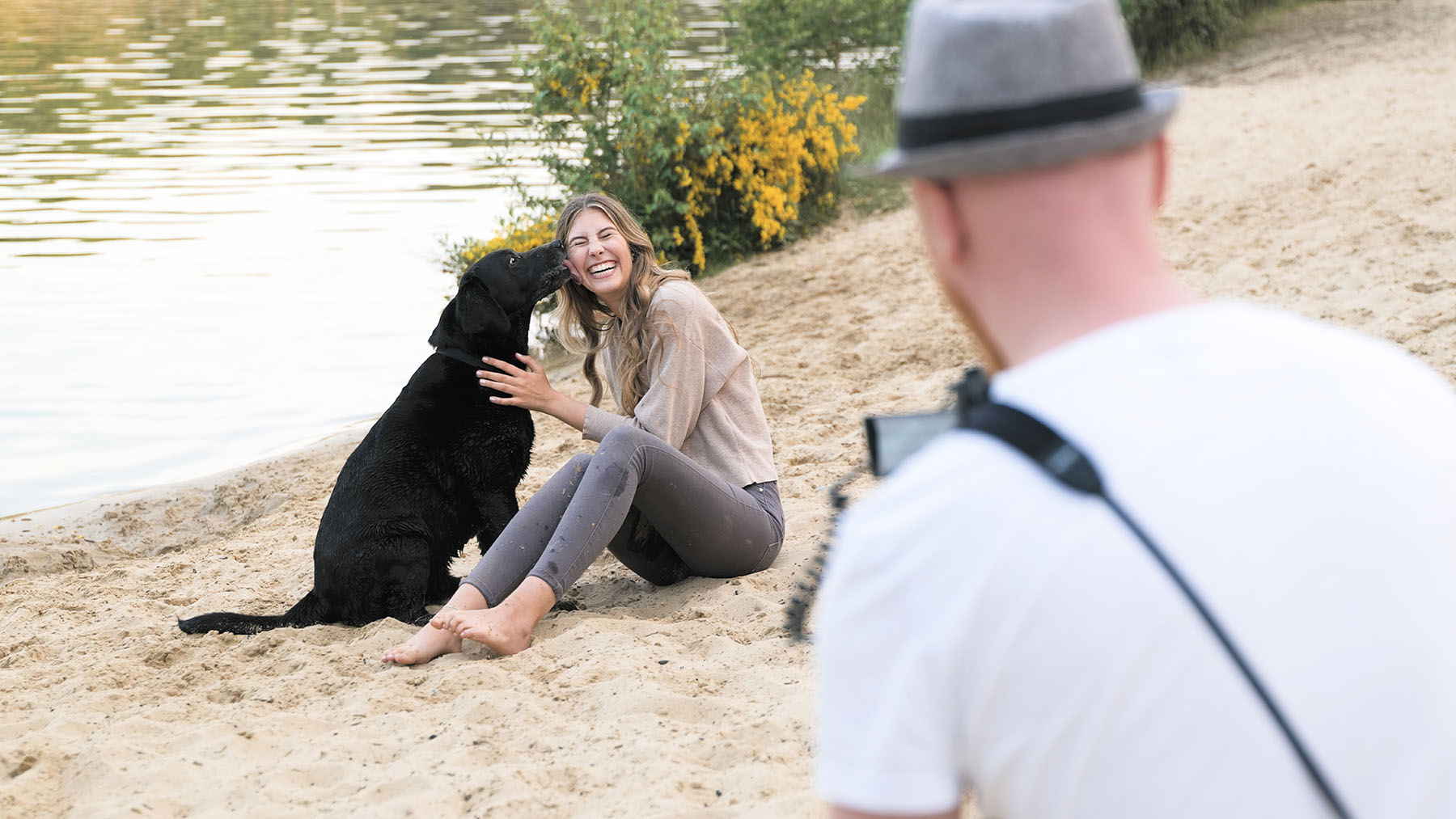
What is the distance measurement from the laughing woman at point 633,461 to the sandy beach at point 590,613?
0.15 meters

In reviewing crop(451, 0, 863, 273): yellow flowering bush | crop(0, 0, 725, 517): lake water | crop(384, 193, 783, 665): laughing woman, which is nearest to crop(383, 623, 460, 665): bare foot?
crop(384, 193, 783, 665): laughing woman

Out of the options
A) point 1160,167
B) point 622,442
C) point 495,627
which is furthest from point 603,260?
point 1160,167

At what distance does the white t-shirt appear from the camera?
3.17 feet

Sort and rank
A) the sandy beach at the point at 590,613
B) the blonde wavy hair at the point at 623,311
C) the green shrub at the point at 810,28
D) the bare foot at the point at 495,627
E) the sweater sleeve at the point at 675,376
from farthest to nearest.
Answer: the green shrub at the point at 810,28, the blonde wavy hair at the point at 623,311, the sweater sleeve at the point at 675,376, the bare foot at the point at 495,627, the sandy beach at the point at 590,613

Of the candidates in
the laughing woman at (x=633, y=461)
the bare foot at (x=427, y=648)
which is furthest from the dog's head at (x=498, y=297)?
the bare foot at (x=427, y=648)

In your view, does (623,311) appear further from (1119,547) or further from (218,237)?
(218,237)

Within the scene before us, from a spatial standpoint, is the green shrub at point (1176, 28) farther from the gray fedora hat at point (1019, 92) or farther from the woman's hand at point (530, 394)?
the gray fedora hat at point (1019, 92)

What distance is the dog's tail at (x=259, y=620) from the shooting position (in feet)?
14.2

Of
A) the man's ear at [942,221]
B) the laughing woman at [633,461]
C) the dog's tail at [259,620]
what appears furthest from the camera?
the dog's tail at [259,620]

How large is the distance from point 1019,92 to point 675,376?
322cm

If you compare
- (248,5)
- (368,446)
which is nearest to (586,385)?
(368,446)

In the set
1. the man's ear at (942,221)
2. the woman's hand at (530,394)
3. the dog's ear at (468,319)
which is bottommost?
the woman's hand at (530,394)

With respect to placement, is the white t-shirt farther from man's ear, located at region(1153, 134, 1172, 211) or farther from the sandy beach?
the sandy beach

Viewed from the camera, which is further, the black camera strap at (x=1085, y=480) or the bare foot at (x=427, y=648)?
the bare foot at (x=427, y=648)
